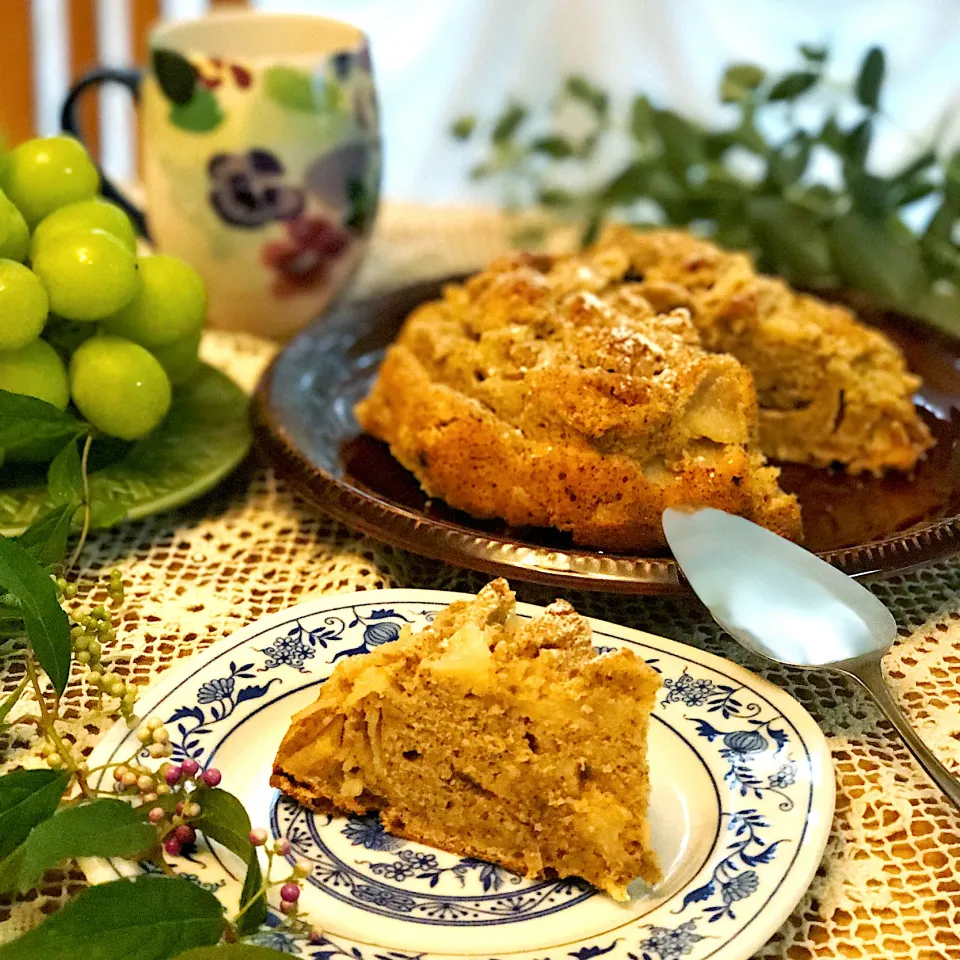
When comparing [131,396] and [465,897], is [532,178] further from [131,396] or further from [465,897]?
[465,897]

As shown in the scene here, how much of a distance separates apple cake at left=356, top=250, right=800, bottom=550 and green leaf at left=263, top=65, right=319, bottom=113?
0.45 metres

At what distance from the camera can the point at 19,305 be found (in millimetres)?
1051

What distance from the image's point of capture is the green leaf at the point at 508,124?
1.99 m

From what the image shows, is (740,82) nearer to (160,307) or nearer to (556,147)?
(556,147)

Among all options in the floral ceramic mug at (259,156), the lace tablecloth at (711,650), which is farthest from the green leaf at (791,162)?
the lace tablecloth at (711,650)

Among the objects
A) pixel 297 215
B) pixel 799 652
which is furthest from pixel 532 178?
pixel 799 652

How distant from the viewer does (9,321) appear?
1.05m

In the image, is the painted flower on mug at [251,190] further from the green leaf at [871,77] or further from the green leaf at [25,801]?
the green leaf at [25,801]

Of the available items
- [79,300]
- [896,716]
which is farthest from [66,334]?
[896,716]

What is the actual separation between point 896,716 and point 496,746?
1.00ft

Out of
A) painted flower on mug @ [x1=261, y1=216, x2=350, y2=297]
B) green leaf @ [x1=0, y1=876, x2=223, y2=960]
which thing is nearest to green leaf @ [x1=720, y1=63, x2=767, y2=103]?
painted flower on mug @ [x1=261, y1=216, x2=350, y2=297]

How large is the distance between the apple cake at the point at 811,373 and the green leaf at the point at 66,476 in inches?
24.5

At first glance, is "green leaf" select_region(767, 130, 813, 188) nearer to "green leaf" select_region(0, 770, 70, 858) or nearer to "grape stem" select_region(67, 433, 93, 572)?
"grape stem" select_region(67, 433, 93, 572)

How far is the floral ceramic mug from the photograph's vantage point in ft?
4.83
